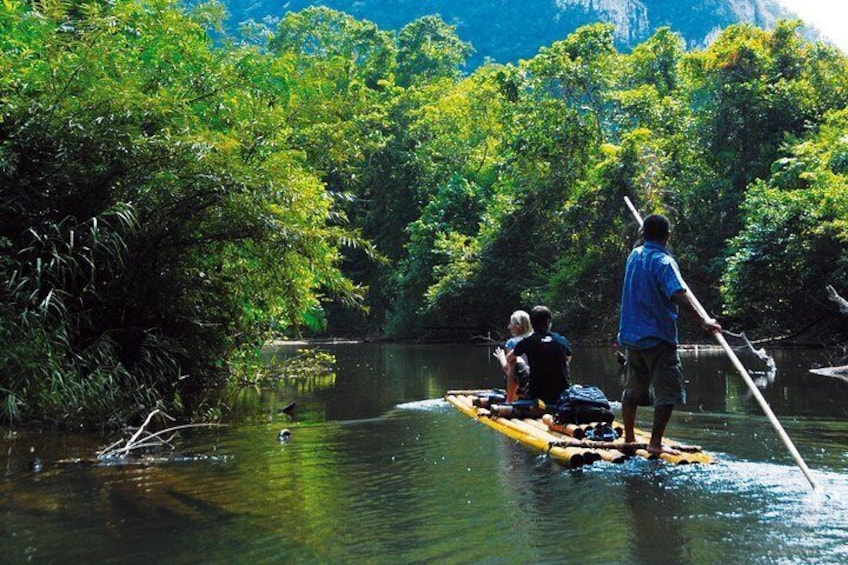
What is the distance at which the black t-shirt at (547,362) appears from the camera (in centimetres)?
821

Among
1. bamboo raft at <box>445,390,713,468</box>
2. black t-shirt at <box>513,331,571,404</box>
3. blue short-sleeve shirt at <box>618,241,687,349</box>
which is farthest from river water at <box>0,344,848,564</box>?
blue short-sleeve shirt at <box>618,241,687,349</box>

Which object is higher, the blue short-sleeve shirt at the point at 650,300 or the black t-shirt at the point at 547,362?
the blue short-sleeve shirt at the point at 650,300

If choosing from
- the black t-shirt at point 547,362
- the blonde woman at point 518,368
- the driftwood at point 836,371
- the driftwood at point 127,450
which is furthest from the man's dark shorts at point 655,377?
the driftwood at point 836,371

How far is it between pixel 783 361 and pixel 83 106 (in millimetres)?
14808

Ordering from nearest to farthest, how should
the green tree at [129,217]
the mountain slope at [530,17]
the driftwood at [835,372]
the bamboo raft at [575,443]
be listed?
the bamboo raft at [575,443] < the green tree at [129,217] < the driftwood at [835,372] < the mountain slope at [530,17]

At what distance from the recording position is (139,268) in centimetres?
943

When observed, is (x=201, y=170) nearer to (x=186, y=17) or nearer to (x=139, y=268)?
(x=139, y=268)

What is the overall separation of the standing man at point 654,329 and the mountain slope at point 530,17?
275 feet

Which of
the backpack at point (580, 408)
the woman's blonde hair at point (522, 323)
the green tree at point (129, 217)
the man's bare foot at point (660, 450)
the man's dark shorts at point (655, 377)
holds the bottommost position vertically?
the man's bare foot at point (660, 450)

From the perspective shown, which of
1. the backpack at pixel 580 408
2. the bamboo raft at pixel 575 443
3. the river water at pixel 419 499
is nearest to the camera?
the river water at pixel 419 499

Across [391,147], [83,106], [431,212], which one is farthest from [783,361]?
[391,147]

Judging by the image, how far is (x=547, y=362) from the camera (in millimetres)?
8242

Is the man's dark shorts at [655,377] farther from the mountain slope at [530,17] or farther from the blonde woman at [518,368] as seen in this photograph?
the mountain slope at [530,17]

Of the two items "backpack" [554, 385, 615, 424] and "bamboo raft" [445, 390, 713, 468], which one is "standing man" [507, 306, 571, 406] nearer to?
"bamboo raft" [445, 390, 713, 468]
